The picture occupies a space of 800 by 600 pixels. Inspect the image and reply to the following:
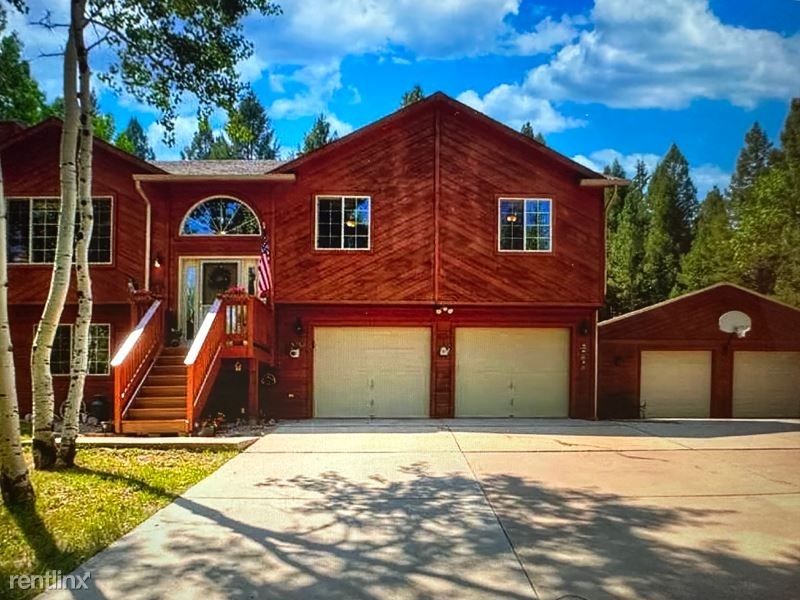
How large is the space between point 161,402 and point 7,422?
16.0 ft

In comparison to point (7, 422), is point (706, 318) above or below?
above

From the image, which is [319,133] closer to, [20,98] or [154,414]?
[20,98]

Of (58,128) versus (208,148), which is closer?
(58,128)

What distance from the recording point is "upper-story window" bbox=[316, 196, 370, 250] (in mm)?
12586

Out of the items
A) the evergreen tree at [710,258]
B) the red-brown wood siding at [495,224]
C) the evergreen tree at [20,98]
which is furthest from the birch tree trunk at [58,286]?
the evergreen tree at [710,258]

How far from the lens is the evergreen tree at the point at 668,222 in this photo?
1411 inches

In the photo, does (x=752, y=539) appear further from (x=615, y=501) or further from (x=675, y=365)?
(x=675, y=365)

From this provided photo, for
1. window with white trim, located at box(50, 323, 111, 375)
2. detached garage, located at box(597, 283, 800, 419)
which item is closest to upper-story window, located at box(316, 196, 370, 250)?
window with white trim, located at box(50, 323, 111, 375)

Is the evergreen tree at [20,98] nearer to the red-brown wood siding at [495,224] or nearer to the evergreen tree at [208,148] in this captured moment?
the red-brown wood siding at [495,224]

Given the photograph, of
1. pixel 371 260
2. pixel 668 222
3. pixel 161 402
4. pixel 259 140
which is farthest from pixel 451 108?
pixel 668 222

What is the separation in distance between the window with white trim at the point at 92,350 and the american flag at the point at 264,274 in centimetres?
370

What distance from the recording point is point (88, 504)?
18.6 ft

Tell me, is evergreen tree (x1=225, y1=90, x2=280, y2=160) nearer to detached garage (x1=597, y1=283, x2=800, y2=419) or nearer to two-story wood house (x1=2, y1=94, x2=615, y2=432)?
two-story wood house (x1=2, y1=94, x2=615, y2=432)

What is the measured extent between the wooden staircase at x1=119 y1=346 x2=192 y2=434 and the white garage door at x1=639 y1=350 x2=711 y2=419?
33.8ft
